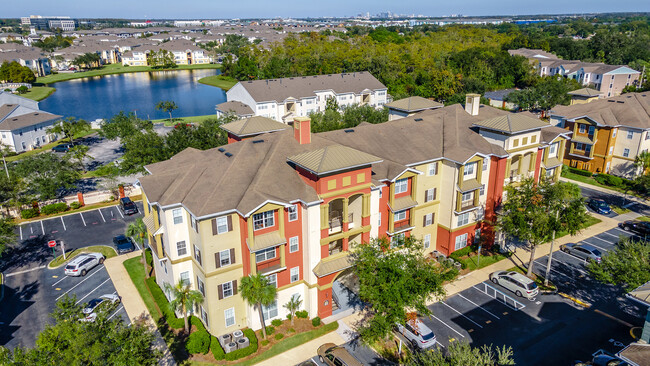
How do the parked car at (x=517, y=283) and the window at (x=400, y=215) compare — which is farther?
the window at (x=400, y=215)

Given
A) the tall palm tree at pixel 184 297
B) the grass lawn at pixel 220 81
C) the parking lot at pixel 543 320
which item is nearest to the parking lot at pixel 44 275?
the tall palm tree at pixel 184 297

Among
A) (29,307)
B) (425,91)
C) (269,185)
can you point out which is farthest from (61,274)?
(425,91)

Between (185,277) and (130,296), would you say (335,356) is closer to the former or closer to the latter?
(185,277)

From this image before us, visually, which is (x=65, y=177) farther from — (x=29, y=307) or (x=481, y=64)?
(x=481, y=64)

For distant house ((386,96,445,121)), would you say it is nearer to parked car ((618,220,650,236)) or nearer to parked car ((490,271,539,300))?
parked car ((618,220,650,236))

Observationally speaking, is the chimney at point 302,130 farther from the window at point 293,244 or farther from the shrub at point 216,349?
the shrub at point 216,349
